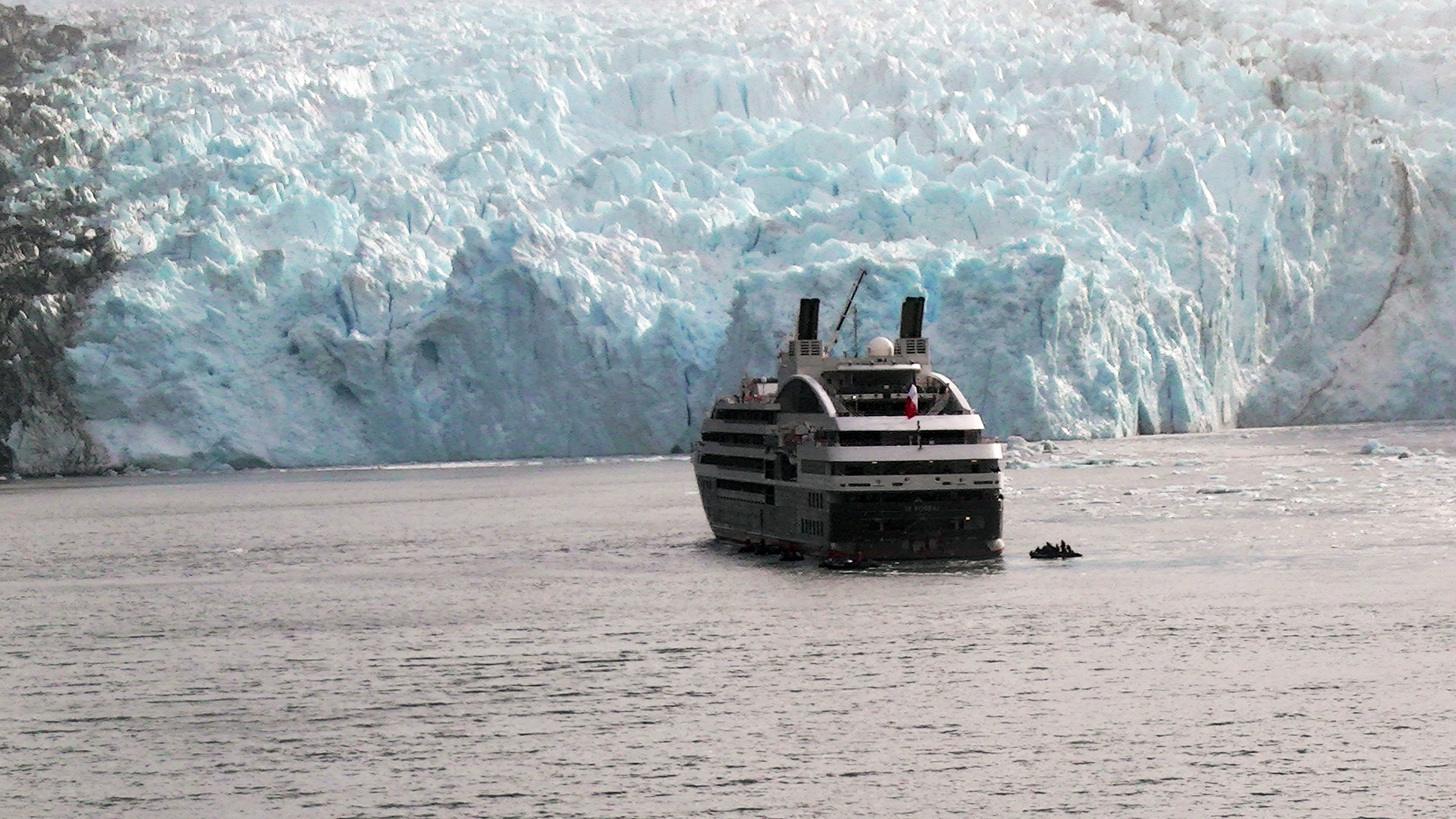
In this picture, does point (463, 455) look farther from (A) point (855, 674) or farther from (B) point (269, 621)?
(A) point (855, 674)

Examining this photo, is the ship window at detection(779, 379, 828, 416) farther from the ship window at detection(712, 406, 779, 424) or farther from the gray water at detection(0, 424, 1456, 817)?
the gray water at detection(0, 424, 1456, 817)

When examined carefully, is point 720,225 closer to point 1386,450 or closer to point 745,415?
point 1386,450

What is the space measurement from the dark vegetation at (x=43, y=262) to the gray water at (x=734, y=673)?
73.5 feet

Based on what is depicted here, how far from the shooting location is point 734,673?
93.7ft

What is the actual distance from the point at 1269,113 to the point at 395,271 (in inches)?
1493

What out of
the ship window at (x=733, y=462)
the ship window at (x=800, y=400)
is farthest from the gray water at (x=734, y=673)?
the ship window at (x=800, y=400)

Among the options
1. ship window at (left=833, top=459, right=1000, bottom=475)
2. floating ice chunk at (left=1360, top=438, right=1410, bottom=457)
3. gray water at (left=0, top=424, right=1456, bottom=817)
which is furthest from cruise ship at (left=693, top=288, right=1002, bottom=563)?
floating ice chunk at (left=1360, top=438, right=1410, bottom=457)

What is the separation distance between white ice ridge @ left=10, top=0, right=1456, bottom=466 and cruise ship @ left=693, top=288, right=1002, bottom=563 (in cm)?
2640

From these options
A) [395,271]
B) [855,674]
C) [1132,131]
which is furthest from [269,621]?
[1132,131]

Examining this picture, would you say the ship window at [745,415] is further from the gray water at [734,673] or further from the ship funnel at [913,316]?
the ship funnel at [913,316]

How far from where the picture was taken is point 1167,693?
1027 inches

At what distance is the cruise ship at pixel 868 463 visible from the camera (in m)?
39.7

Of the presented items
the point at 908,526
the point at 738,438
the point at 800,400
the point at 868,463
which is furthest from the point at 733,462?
the point at 868,463

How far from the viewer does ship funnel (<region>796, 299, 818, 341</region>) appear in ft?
155
